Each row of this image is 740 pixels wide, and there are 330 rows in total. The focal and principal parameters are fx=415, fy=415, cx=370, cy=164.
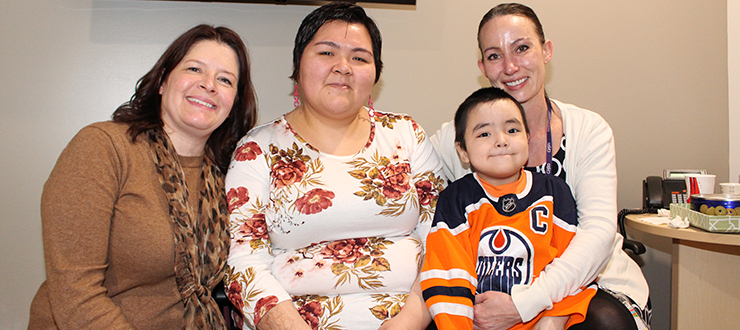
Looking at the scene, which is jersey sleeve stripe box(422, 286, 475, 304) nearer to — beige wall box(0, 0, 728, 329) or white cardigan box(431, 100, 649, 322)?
white cardigan box(431, 100, 649, 322)

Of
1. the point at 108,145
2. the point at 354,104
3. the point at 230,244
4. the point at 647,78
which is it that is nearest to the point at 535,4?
the point at 647,78

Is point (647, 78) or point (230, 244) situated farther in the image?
point (647, 78)

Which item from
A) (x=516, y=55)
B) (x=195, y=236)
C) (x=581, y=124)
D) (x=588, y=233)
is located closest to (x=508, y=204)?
(x=588, y=233)

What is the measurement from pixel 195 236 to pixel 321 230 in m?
0.44

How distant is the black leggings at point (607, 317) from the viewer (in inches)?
51.4

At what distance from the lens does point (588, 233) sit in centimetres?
147

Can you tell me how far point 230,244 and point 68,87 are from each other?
1433 mm

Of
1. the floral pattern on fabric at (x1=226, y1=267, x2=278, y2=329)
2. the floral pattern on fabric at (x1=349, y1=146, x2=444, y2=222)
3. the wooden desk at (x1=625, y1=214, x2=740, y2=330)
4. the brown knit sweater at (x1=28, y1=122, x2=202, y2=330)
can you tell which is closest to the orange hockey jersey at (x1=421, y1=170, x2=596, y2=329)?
the floral pattern on fabric at (x1=349, y1=146, x2=444, y2=222)

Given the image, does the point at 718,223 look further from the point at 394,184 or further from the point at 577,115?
the point at 394,184

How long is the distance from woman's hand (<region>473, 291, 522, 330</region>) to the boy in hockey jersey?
4cm

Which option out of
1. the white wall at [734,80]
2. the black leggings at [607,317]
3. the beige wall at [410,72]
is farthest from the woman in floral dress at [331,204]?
the white wall at [734,80]

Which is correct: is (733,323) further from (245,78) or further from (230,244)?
(245,78)

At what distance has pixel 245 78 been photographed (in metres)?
1.71

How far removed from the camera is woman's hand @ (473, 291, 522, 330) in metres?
1.32
